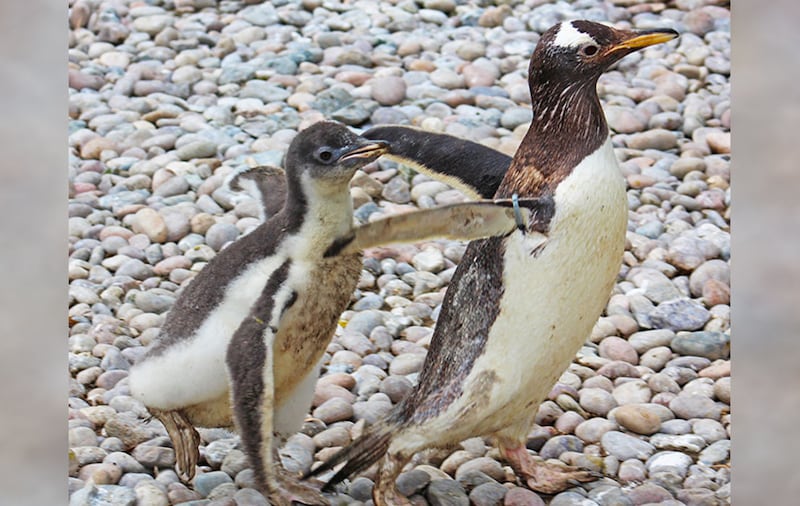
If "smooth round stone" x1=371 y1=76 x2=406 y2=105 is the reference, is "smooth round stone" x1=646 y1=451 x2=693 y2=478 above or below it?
below

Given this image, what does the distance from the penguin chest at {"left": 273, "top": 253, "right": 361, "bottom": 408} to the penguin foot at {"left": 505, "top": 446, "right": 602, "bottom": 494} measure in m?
0.38

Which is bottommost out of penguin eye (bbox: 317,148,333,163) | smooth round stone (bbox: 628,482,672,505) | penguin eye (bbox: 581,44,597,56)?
smooth round stone (bbox: 628,482,672,505)

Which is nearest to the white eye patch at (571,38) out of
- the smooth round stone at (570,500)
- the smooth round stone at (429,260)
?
the smooth round stone at (570,500)

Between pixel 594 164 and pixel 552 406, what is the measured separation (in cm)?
75

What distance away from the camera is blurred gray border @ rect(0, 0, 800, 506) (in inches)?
48.7

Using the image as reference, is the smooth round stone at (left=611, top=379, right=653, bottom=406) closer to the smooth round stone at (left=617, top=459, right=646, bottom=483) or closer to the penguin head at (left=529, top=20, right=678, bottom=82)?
the smooth round stone at (left=617, top=459, right=646, bottom=483)

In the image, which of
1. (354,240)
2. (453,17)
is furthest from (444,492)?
(453,17)

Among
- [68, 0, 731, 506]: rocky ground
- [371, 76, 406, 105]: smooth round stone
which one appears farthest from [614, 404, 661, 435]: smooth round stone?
[371, 76, 406, 105]: smooth round stone
